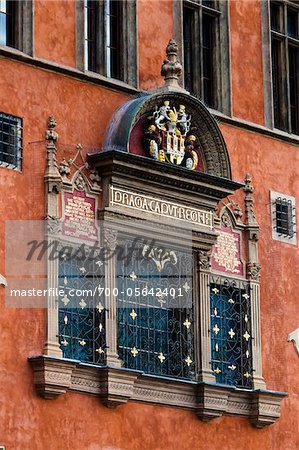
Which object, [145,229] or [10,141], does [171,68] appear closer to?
[145,229]

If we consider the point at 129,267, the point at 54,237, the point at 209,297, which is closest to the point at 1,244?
the point at 54,237

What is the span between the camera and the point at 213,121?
88.9 ft

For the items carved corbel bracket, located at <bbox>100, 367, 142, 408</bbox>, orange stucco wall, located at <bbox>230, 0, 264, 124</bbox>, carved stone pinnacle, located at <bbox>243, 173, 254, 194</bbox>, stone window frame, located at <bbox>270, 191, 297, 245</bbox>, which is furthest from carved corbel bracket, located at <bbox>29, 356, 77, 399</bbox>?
orange stucco wall, located at <bbox>230, 0, 264, 124</bbox>

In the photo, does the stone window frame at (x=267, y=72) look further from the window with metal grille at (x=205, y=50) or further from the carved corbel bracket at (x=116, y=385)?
the carved corbel bracket at (x=116, y=385)

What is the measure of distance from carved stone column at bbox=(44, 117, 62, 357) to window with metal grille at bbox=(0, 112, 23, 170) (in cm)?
51

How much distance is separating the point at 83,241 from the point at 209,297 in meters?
2.68

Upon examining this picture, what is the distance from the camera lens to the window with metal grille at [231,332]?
2696 cm

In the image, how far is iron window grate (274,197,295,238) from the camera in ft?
94.5

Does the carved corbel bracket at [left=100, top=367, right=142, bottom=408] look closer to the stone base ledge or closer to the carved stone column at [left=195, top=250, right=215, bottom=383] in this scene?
the stone base ledge

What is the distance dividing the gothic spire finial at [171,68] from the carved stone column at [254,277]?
2.47 metres

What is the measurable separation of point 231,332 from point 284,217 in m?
2.72

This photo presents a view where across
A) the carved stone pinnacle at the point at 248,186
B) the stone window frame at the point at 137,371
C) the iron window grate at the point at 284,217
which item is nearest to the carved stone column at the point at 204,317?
the stone window frame at the point at 137,371

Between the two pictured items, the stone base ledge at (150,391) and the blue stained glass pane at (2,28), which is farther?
the blue stained glass pane at (2,28)

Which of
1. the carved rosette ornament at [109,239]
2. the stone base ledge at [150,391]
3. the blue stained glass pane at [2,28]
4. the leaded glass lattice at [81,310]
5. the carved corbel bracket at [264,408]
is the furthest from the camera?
the carved corbel bracket at [264,408]
